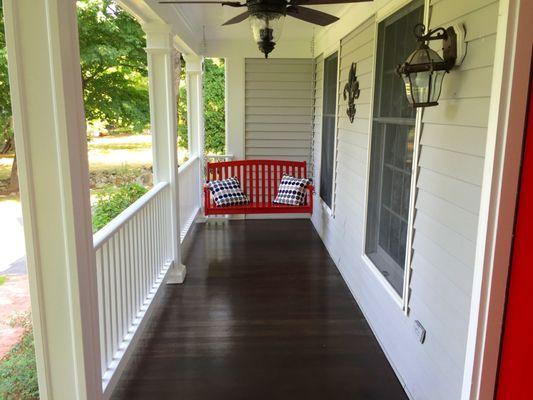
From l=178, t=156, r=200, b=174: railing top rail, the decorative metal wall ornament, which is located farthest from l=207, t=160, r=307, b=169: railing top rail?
the decorative metal wall ornament

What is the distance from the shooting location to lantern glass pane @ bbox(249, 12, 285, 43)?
7.63ft

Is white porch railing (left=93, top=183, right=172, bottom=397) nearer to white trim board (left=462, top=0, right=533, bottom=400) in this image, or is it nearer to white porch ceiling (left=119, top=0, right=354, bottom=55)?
white porch ceiling (left=119, top=0, right=354, bottom=55)

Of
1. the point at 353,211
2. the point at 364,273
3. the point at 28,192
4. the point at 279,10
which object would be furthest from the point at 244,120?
the point at 28,192

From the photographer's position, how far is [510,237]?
63.2 inches

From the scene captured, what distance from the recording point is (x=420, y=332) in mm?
2266

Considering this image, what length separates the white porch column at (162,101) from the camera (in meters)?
3.47

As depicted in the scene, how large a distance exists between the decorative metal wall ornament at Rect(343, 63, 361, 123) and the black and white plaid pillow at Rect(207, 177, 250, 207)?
73.1 inches

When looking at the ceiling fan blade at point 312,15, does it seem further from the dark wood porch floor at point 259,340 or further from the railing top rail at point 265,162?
the railing top rail at point 265,162

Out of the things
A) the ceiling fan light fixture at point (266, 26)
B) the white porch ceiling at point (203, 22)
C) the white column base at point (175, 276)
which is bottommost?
the white column base at point (175, 276)

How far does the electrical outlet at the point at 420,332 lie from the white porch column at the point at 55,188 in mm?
1568

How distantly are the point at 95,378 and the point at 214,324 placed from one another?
1.35 meters

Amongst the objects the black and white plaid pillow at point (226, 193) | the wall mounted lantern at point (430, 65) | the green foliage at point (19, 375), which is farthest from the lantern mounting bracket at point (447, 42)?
the black and white plaid pillow at point (226, 193)

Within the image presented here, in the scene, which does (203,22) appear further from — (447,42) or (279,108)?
(447,42)

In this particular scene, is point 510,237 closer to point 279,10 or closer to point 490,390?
point 490,390
